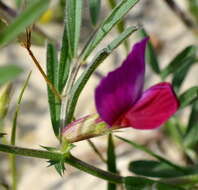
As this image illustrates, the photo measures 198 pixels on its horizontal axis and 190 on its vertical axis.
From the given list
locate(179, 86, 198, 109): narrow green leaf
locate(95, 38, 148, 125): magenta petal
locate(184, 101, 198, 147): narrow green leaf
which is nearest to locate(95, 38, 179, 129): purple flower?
locate(95, 38, 148, 125): magenta petal

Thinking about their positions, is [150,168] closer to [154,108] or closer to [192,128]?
[192,128]

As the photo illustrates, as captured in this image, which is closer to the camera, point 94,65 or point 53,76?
point 94,65

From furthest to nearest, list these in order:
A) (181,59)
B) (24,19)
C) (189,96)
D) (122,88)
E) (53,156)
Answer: (181,59) → (189,96) → (53,156) → (122,88) → (24,19)

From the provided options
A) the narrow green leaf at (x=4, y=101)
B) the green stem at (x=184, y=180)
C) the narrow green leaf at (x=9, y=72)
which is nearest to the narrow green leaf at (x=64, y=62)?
the narrow green leaf at (x=4, y=101)

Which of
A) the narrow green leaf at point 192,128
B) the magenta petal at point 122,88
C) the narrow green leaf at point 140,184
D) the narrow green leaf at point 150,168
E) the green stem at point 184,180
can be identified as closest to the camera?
the magenta petal at point 122,88

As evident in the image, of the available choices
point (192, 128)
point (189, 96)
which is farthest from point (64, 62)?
point (192, 128)

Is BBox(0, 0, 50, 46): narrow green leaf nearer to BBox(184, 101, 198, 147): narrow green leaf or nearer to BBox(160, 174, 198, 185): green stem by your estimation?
BBox(160, 174, 198, 185): green stem

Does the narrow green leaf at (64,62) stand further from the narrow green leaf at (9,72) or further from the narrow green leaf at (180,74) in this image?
the narrow green leaf at (180,74)

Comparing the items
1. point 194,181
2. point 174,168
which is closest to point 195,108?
point 174,168
